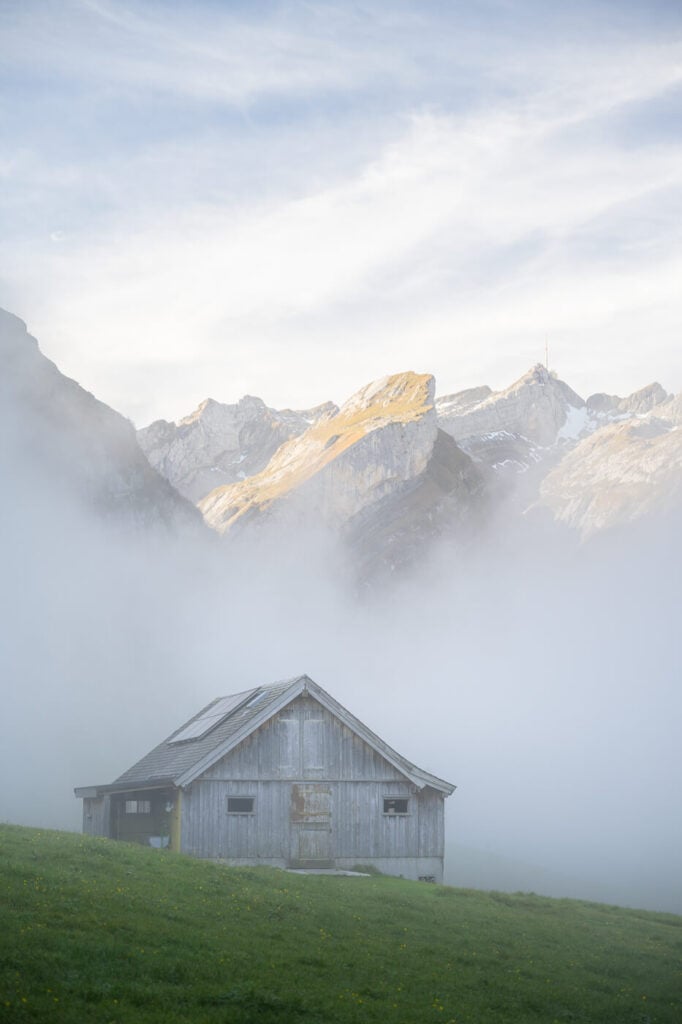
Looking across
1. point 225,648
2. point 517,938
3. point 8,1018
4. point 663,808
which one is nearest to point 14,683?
point 225,648

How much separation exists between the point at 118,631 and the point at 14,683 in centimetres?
2853

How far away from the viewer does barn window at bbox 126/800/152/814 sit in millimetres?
49500

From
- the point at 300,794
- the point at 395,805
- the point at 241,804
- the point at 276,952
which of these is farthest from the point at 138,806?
the point at 276,952

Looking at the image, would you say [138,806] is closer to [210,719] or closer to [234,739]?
[210,719]

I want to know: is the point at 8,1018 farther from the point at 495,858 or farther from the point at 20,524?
the point at 20,524

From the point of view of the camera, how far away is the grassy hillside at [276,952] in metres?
17.9

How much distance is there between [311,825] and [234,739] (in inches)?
183

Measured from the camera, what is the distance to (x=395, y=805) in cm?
4588

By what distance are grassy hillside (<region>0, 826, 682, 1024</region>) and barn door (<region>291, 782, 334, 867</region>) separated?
9365 mm

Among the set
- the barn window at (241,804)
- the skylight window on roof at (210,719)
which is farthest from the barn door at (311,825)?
the skylight window on roof at (210,719)

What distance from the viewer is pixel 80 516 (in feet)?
536

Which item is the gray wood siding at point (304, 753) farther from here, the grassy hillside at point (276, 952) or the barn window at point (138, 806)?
the grassy hillside at point (276, 952)

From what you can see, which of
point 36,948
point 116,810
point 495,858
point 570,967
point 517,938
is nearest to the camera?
point 36,948

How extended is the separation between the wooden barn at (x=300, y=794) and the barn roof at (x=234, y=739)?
6 cm
